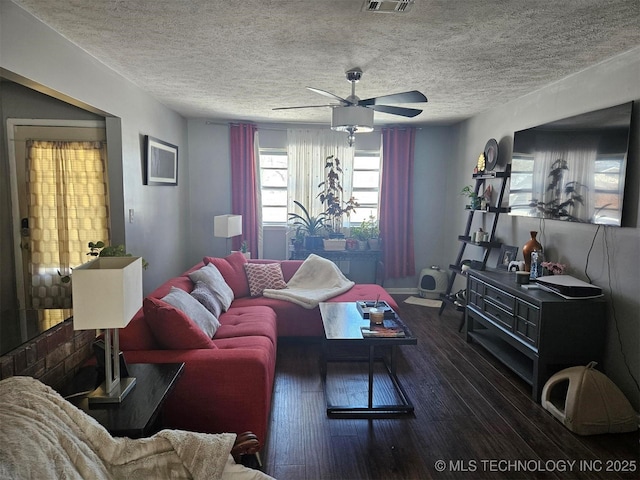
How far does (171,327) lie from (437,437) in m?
1.77

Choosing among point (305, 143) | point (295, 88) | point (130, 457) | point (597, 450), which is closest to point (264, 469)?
point (130, 457)

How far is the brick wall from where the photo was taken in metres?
1.70

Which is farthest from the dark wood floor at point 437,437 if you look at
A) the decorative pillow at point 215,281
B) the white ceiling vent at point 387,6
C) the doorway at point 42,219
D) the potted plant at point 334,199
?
the potted plant at point 334,199

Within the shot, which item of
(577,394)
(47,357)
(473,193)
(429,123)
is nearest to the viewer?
(47,357)

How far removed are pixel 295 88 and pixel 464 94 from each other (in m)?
1.66

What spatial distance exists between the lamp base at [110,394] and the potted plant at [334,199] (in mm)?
4359

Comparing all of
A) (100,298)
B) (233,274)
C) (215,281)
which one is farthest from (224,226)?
(100,298)

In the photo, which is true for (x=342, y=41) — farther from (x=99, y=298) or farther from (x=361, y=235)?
(x=361, y=235)

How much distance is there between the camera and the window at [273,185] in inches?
247

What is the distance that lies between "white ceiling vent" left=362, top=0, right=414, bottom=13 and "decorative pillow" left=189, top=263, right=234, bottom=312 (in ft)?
8.60

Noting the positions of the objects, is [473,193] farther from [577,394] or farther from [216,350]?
[216,350]

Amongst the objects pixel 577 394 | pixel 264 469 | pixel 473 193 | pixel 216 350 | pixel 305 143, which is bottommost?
pixel 264 469

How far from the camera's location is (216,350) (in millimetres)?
A: 2586

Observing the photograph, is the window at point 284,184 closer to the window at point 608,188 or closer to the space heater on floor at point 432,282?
the space heater on floor at point 432,282
